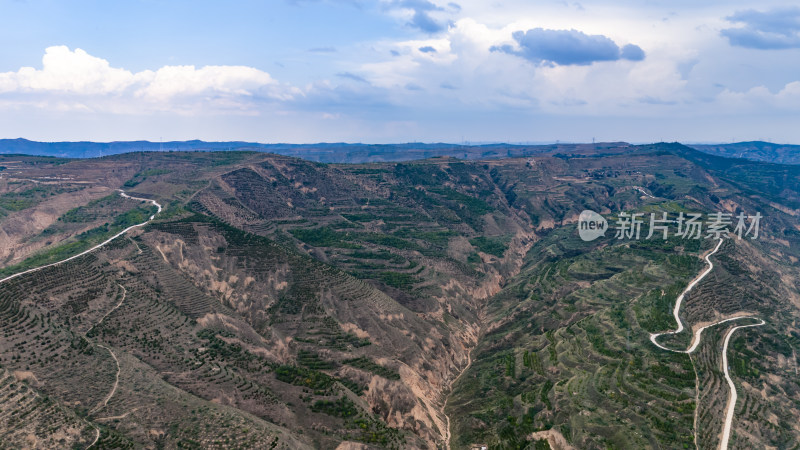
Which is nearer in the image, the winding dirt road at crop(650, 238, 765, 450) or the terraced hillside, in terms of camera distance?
the terraced hillside

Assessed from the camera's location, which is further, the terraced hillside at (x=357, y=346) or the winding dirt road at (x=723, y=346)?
the winding dirt road at (x=723, y=346)

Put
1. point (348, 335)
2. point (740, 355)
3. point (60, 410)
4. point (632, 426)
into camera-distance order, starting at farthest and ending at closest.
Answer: point (348, 335) < point (740, 355) < point (632, 426) < point (60, 410)

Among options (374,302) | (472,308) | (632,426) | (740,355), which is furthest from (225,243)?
(740,355)

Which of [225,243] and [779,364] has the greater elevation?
[225,243]

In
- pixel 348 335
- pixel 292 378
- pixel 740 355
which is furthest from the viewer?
pixel 348 335

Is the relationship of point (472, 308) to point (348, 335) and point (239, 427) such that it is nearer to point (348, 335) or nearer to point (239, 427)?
point (348, 335)

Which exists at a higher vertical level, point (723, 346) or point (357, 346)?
point (723, 346)

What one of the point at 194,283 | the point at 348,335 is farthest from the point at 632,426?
the point at 194,283

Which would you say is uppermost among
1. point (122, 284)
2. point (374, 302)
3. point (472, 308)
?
point (122, 284)

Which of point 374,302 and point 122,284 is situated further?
point 374,302

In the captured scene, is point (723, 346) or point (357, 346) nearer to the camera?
point (723, 346)
